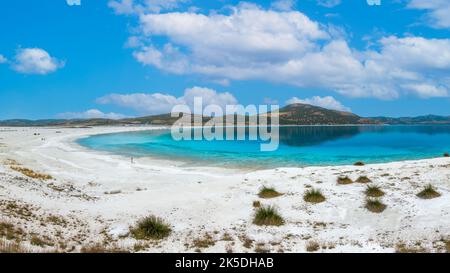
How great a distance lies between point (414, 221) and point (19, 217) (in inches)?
663

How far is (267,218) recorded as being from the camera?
16.3 m

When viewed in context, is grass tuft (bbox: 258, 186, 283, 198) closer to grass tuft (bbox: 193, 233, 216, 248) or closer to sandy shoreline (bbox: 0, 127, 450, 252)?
sandy shoreline (bbox: 0, 127, 450, 252)

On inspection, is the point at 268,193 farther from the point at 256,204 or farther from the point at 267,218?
the point at 267,218

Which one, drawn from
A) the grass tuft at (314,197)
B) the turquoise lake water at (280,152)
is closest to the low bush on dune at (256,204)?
the grass tuft at (314,197)

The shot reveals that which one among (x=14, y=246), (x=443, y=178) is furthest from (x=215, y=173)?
(x=14, y=246)

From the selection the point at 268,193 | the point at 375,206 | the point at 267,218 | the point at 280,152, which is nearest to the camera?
the point at 267,218

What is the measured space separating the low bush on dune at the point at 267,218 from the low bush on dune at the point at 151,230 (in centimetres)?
420

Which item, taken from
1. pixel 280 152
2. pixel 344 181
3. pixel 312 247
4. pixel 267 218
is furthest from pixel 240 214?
pixel 280 152

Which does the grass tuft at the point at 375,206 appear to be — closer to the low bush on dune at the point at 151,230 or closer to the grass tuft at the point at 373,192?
the grass tuft at the point at 373,192

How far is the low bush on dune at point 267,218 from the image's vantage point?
16.2 m

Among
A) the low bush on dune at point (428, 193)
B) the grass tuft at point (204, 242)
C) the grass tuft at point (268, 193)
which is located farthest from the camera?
the grass tuft at point (268, 193)

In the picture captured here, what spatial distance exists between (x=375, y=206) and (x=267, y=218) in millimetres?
5651

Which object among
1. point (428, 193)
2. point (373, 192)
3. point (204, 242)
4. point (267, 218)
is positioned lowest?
point (204, 242)
